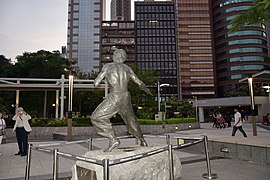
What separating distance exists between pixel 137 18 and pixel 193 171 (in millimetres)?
79309

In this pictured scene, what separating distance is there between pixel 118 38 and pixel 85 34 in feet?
37.6

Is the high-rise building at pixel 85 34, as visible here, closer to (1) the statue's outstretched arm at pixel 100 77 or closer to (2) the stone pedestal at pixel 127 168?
(1) the statue's outstretched arm at pixel 100 77

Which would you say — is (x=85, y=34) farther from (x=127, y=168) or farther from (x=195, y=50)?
(x=127, y=168)

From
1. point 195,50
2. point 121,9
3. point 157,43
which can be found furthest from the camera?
point 121,9

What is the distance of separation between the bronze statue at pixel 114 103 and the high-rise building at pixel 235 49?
6870cm

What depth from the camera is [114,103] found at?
16.8 ft

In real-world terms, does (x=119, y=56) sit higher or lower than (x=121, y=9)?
lower

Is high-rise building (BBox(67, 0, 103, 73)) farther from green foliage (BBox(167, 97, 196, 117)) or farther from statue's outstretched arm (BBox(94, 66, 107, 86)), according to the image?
statue's outstretched arm (BBox(94, 66, 107, 86))

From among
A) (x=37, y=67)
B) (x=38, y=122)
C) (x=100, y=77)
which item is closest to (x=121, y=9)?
(x=37, y=67)

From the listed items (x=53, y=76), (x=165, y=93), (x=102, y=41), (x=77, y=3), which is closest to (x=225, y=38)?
(x=165, y=93)

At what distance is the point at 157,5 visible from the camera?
83.7 m

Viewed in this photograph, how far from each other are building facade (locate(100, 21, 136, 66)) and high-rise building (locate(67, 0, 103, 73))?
2.58 meters

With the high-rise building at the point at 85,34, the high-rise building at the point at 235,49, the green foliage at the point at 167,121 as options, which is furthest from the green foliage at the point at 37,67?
the high-rise building at the point at 235,49

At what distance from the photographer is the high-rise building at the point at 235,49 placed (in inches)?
2650
